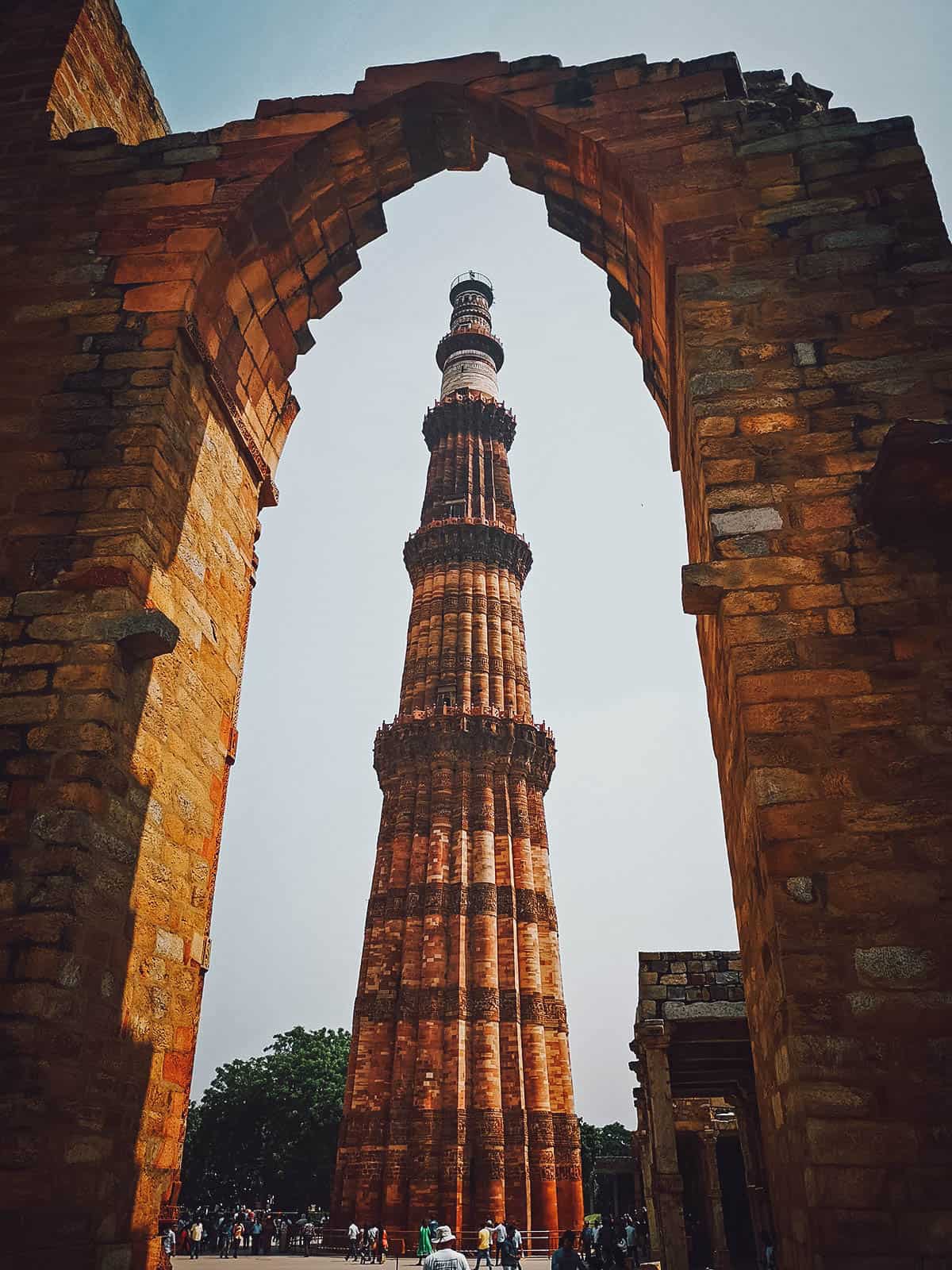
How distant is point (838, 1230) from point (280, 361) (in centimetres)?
558

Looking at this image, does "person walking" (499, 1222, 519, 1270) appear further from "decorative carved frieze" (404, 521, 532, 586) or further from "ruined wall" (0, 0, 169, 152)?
"decorative carved frieze" (404, 521, 532, 586)

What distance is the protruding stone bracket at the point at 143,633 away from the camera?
3787 millimetres

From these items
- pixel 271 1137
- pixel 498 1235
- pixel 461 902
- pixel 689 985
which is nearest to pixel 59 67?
pixel 689 985

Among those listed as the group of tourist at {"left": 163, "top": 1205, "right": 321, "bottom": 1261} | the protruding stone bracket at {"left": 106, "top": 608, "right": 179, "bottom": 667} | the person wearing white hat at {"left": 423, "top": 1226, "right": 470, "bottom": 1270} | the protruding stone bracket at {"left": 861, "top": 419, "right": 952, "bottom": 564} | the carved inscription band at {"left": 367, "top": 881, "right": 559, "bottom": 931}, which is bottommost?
the group of tourist at {"left": 163, "top": 1205, "right": 321, "bottom": 1261}

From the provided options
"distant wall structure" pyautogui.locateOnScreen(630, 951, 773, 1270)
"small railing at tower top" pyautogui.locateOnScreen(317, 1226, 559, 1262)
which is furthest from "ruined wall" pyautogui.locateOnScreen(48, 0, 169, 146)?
"small railing at tower top" pyautogui.locateOnScreen(317, 1226, 559, 1262)

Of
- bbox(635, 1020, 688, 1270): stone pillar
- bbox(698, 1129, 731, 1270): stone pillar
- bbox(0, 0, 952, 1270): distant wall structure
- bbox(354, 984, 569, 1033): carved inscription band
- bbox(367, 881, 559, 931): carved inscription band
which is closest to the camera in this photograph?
bbox(0, 0, 952, 1270): distant wall structure

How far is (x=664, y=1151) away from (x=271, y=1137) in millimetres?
27134

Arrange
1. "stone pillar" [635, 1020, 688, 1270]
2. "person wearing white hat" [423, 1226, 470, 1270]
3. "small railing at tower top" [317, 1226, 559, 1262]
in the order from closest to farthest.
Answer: "person wearing white hat" [423, 1226, 470, 1270] → "stone pillar" [635, 1020, 688, 1270] → "small railing at tower top" [317, 1226, 559, 1262]

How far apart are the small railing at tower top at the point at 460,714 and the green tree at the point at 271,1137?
13.5 meters

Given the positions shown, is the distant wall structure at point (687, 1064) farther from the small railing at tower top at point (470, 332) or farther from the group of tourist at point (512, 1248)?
the small railing at tower top at point (470, 332)

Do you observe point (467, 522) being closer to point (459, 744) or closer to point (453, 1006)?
point (459, 744)

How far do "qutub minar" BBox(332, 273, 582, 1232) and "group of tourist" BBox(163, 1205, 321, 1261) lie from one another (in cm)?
467

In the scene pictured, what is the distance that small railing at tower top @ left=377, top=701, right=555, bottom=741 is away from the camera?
20.7 m

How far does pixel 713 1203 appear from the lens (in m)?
12.9
